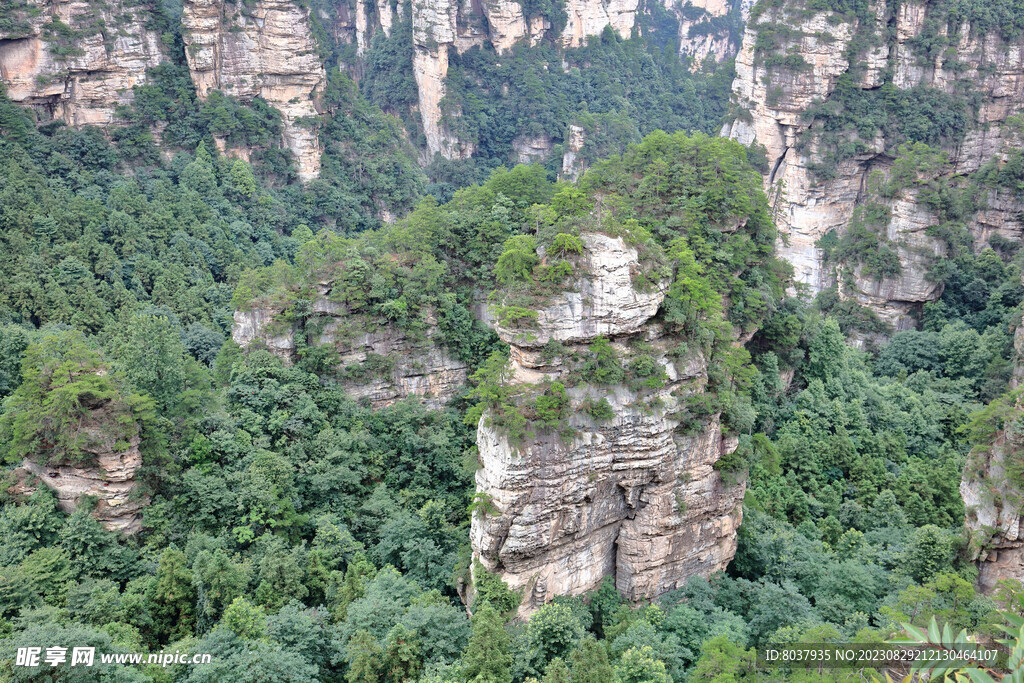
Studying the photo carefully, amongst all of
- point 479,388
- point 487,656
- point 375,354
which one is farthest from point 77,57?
point 487,656

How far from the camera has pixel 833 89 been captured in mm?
58719

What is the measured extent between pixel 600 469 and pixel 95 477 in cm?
1440

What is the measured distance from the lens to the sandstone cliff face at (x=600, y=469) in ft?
71.3

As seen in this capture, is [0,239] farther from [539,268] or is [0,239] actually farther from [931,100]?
[931,100]

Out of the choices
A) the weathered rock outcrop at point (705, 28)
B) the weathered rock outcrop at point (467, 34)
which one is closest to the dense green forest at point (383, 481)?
Result: the weathered rock outcrop at point (467, 34)

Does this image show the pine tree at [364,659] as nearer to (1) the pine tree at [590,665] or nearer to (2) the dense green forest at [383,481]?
(2) the dense green forest at [383,481]

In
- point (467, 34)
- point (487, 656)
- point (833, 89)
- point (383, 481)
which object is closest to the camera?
point (487, 656)

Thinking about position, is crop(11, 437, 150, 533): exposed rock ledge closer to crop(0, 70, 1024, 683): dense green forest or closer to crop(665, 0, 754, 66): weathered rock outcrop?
crop(0, 70, 1024, 683): dense green forest

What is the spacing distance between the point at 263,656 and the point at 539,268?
451 inches

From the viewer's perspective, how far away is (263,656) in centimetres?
1870

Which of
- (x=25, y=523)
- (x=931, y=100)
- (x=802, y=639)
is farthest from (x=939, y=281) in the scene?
(x=25, y=523)

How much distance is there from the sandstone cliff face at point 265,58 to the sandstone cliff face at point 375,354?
29.8m

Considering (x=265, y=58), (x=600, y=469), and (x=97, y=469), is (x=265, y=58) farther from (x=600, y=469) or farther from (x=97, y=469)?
(x=600, y=469)

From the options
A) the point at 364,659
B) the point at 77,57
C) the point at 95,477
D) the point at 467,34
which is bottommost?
the point at 364,659
